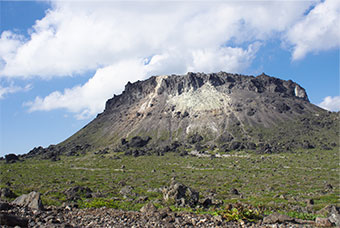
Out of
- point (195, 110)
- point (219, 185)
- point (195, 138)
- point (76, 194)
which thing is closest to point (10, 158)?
point (195, 138)

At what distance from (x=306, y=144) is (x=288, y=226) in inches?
4288

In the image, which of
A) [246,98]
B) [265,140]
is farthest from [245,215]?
[246,98]

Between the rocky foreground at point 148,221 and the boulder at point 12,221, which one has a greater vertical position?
the boulder at point 12,221

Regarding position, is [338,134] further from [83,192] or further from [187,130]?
[83,192]

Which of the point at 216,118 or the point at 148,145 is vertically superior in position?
the point at 216,118

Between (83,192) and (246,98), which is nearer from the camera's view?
(83,192)

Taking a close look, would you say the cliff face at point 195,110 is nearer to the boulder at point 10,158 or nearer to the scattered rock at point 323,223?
the boulder at point 10,158

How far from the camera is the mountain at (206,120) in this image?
401 feet

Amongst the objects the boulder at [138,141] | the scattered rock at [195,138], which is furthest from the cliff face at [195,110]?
the boulder at [138,141]

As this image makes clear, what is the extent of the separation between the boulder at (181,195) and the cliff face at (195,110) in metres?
111

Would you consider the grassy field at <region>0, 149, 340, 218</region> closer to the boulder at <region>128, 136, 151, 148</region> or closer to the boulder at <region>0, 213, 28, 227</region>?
the boulder at <region>0, 213, 28, 227</region>

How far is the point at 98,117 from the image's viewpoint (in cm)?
19462

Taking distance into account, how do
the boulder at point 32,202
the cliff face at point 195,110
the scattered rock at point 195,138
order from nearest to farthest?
1. the boulder at point 32,202
2. the scattered rock at point 195,138
3. the cliff face at point 195,110

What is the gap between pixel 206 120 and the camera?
15062 centimetres
